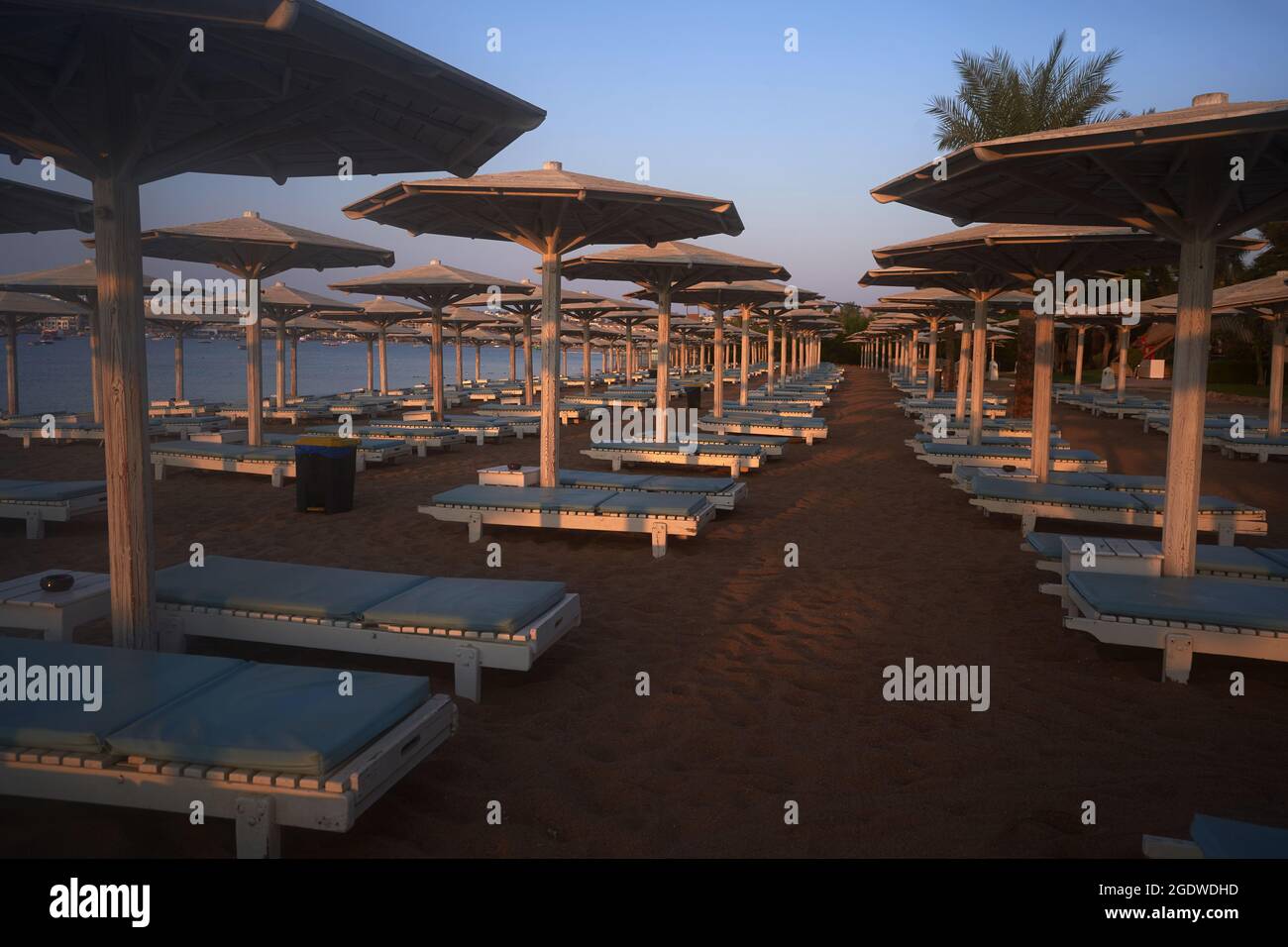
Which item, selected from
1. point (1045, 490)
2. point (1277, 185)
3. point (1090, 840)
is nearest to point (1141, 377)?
point (1045, 490)

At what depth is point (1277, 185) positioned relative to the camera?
5.57 metres

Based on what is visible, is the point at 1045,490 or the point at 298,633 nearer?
the point at 298,633

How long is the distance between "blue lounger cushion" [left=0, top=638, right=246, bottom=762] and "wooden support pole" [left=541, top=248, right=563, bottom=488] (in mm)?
5097

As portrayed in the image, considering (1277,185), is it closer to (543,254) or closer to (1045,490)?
(1045,490)

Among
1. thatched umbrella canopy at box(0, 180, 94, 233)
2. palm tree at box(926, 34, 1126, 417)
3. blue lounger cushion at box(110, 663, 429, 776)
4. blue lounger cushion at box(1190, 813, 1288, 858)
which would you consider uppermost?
palm tree at box(926, 34, 1126, 417)

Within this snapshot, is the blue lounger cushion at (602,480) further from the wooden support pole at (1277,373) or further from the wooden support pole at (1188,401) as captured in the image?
the wooden support pole at (1277,373)

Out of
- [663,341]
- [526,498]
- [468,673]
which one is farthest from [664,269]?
[468,673]

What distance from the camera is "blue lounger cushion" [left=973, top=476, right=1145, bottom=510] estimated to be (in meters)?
8.20

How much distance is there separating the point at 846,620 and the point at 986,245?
184 inches

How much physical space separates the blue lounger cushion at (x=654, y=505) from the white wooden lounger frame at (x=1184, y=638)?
12.2ft

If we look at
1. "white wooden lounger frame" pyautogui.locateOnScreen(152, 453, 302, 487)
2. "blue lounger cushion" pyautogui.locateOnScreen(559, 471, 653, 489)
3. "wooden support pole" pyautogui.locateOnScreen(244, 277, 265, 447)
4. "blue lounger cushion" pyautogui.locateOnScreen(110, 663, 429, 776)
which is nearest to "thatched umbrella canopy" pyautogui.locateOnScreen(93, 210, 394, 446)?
"wooden support pole" pyautogui.locateOnScreen(244, 277, 265, 447)

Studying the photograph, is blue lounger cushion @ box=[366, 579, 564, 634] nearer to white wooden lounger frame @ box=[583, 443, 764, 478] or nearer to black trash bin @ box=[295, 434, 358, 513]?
black trash bin @ box=[295, 434, 358, 513]

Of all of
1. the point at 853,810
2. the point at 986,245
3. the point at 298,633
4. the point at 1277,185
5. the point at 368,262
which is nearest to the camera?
the point at 853,810

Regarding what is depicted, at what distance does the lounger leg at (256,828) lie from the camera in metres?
2.87
